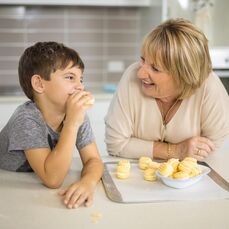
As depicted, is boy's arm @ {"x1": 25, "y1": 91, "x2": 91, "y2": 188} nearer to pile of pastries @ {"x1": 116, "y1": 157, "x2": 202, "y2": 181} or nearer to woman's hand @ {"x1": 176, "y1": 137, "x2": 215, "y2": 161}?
pile of pastries @ {"x1": 116, "y1": 157, "x2": 202, "y2": 181}

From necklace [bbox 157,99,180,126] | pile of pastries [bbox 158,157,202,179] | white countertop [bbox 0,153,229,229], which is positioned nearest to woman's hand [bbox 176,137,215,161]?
necklace [bbox 157,99,180,126]

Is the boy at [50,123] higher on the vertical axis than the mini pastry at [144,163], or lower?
higher

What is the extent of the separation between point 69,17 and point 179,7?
81cm

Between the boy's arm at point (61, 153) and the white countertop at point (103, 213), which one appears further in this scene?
the boy's arm at point (61, 153)

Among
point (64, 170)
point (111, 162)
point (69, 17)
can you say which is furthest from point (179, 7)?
point (64, 170)

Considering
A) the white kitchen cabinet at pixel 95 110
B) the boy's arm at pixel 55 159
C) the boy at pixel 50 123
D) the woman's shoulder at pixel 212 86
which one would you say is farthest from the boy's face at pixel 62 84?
the white kitchen cabinet at pixel 95 110

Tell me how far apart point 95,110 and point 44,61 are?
138 centimetres

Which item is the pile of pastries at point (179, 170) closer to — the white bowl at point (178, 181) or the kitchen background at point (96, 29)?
the white bowl at point (178, 181)

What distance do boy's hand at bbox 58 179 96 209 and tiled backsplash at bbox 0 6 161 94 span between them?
6.65 ft

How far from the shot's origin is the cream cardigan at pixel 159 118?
58.8 inches

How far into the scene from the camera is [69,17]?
2996 millimetres

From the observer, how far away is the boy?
3.78 ft

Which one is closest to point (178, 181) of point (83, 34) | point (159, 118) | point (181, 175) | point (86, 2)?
point (181, 175)

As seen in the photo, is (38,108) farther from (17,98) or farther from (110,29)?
(110,29)
